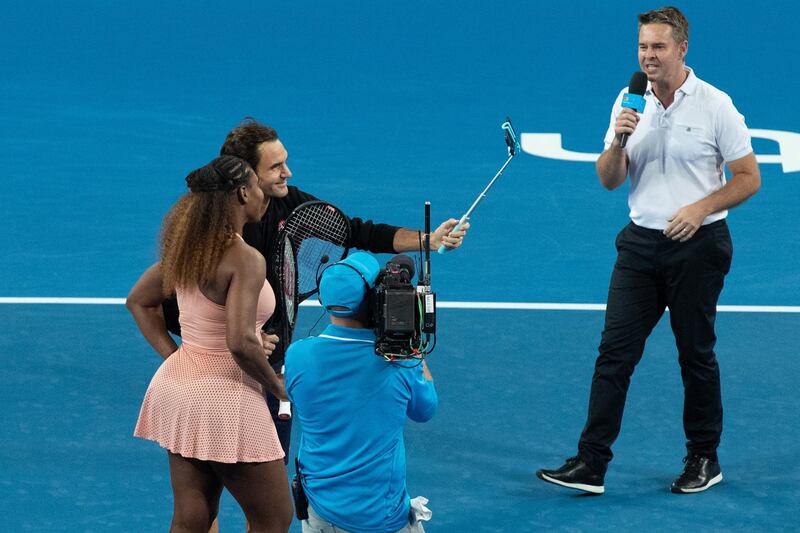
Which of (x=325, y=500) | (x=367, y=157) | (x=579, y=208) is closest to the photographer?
(x=325, y=500)

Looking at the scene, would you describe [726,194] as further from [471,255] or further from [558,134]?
[558,134]

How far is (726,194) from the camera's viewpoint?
633cm

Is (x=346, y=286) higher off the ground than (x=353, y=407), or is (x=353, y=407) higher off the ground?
(x=346, y=286)

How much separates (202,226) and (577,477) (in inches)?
102

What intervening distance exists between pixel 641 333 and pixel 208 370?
2516mm

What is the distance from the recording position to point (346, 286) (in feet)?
14.8

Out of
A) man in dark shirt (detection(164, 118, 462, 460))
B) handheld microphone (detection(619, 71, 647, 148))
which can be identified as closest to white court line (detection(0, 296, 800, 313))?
handheld microphone (detection(619, 71, 647, 148))

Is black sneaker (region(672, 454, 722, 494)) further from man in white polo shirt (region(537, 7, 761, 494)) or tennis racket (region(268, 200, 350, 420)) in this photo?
tennis racket (region(268, 200, 350, 420))

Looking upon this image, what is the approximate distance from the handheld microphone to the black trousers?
1.59 ft

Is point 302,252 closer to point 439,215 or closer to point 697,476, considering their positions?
point 697,476

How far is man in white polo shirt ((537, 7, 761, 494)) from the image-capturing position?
251 inches

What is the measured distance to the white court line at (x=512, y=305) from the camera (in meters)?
9.23

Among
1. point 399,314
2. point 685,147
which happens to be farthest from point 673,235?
point 399,314

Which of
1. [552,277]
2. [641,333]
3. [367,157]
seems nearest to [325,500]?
[641,333]
